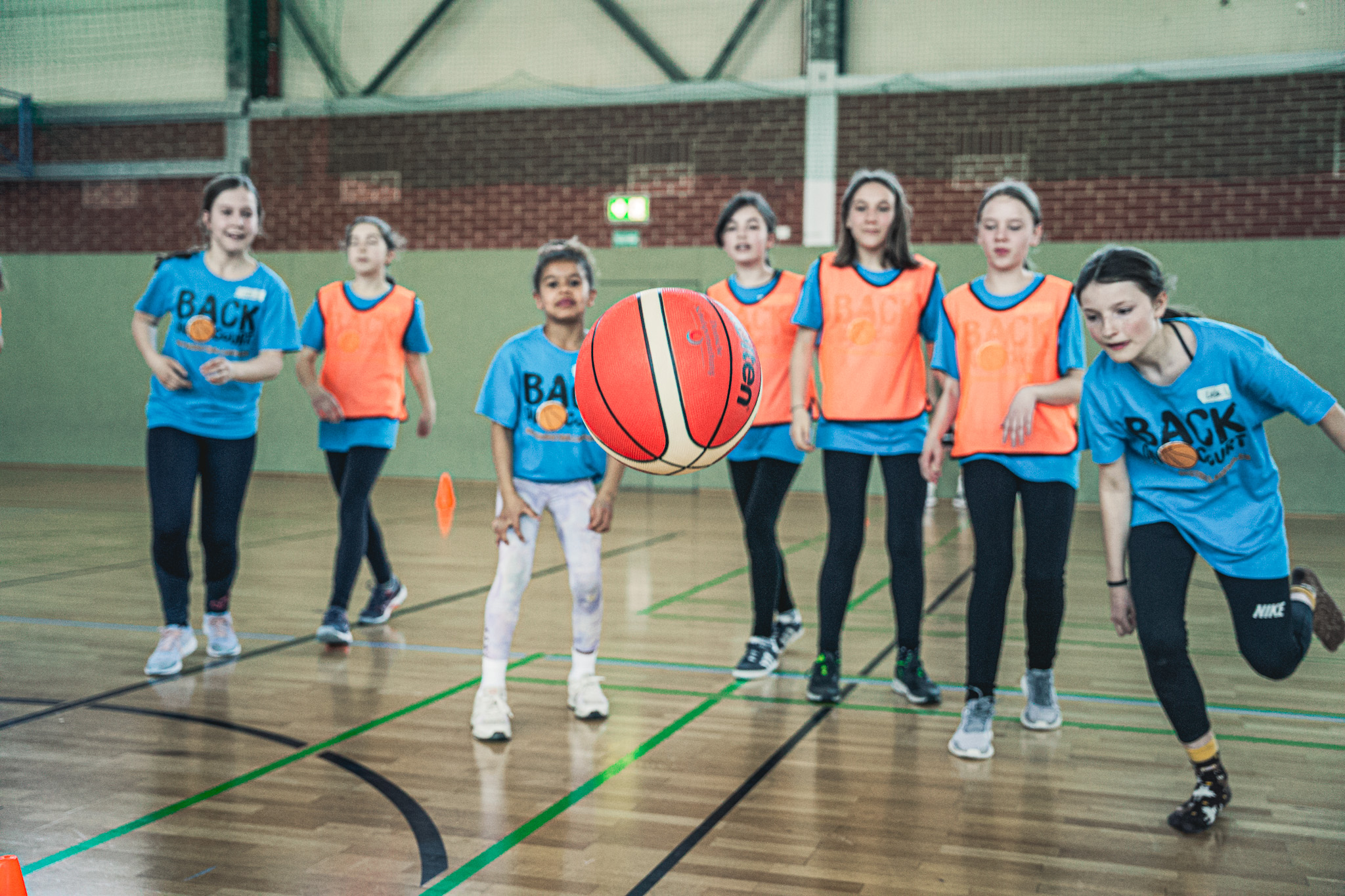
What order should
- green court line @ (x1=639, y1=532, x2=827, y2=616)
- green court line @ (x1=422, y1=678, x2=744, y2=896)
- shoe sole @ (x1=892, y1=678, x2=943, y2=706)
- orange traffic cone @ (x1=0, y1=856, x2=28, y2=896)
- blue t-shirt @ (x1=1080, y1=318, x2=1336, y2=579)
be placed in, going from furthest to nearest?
1. green court line @ (x1=639, y1=532, x2=827, y2=616)
2. shoe sole @ (x1=892, y1=678, x2=943, y2=706)
3. blue t-shirt @ (x1=1080, y1=318, x2=1336, y2=579)
4. green court line @ (x1=422, y1=678, x2=744, y2=896)
5. orange traffic cone @ (x1=0, y1=856, x2=28, y2=896)

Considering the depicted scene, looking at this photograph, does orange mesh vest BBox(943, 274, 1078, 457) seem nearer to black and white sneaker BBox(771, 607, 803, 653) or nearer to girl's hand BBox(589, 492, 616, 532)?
girl's hand BBox(589, 492, 616, 532)

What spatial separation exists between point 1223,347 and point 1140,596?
57 centimetres

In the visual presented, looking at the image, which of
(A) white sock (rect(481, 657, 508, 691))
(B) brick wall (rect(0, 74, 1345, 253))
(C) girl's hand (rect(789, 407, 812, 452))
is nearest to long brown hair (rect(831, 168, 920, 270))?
(C) girl's hand (rect(789, 407, 812, 452))

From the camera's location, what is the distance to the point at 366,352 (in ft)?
15.3

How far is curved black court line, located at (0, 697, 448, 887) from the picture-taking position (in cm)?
241

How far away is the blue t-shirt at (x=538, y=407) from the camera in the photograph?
3.39 meters

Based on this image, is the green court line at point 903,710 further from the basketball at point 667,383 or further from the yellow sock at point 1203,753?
the basketball at point 667,383

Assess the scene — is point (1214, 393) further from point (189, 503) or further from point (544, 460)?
point (189, 503)

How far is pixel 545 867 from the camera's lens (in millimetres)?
2352

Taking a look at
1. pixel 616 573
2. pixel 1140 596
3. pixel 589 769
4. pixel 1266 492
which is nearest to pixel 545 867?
pixel 589 769

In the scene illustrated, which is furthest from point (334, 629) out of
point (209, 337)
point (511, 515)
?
point (511, 515)

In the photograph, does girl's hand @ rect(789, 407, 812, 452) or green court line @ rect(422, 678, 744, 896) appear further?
girl's hand @ rect(789, 407, 812, 452)

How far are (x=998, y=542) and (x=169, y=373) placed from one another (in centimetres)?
259

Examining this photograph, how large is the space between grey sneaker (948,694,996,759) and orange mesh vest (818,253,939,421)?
88 centimetres
